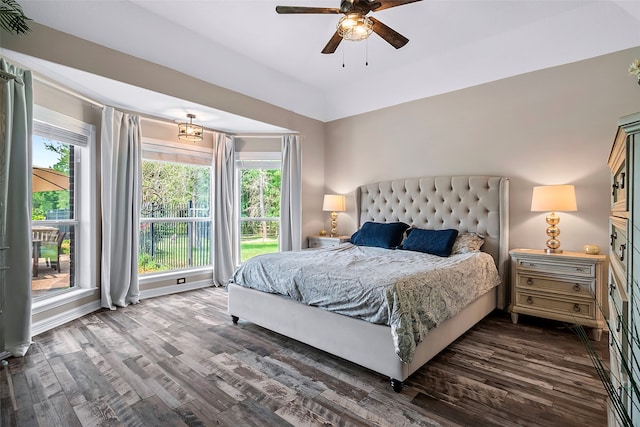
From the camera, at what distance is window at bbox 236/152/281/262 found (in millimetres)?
5352

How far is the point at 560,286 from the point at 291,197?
3.64 meters

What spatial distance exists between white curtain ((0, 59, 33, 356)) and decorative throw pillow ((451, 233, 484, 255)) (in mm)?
4152

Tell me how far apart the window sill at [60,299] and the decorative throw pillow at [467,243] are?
167 inches

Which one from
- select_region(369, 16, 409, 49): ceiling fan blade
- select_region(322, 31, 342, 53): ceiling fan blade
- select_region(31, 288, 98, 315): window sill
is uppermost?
select_region(322, 31, 342, 53): ceiling fan blade

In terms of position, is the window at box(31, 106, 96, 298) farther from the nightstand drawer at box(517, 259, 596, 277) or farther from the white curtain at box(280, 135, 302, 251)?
the nightstand drawer at box(517, 259, 596, 277)

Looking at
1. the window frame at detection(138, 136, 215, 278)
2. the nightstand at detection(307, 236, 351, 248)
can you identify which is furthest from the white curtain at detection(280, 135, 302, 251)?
the window frame at detection(138, 136, 215, 278)

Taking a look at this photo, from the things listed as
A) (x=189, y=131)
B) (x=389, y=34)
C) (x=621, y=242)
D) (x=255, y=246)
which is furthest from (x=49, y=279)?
(x=621, y=242)

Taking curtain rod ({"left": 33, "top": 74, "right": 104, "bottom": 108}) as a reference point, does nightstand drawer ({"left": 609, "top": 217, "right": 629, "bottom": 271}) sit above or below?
below

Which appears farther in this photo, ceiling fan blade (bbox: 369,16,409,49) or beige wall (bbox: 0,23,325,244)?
beige wall (bbox: 0,23,325,244)

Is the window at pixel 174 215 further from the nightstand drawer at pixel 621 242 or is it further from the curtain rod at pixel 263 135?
the nightstand drawer at pixel 621 242

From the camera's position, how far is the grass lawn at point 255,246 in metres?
5.39

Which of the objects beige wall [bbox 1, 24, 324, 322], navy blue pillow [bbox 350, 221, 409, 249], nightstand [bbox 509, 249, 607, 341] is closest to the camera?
beige wall [bbox 1, 24, 324, 322]

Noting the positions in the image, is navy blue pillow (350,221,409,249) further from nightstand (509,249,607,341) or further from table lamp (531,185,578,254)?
table lamp (531,185,578,254)

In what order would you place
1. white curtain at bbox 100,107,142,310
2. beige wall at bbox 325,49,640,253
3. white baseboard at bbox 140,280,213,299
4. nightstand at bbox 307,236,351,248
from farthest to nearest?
nightstand at bbox 307,236,351,248 < white baseboard at bbox 140,280,213,299 < white curtain at bbox 100,107,142,310 < beige wall at bbox 325,49,640,253
